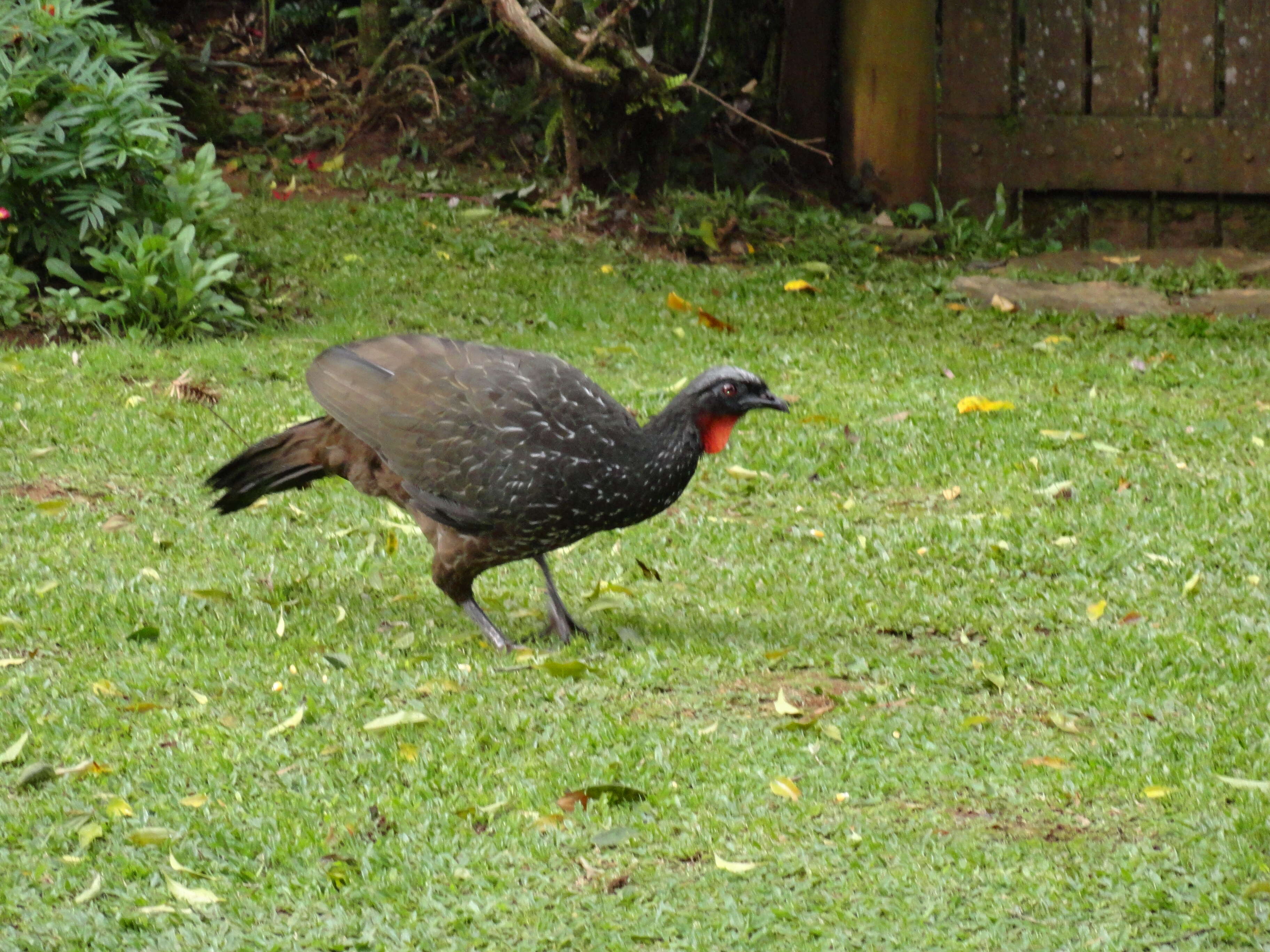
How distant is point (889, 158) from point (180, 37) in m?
6.87

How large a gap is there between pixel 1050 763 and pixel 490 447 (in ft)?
6.35

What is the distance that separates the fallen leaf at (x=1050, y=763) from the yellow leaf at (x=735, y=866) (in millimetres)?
924

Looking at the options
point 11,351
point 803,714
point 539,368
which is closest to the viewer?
point 803,714

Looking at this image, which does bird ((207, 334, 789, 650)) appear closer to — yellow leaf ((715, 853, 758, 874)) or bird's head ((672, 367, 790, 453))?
bird's head ((672, 367, 790, 453))

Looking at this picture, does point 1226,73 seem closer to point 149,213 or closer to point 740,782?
point 149,213

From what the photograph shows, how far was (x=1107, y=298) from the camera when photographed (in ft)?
33.3

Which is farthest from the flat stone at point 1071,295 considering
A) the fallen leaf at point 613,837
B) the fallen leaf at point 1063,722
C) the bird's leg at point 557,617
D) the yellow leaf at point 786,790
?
the fallen leaf at point 613,837

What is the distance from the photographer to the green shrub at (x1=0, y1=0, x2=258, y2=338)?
8.65m

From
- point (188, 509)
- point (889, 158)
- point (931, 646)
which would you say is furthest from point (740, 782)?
point (889, 158)

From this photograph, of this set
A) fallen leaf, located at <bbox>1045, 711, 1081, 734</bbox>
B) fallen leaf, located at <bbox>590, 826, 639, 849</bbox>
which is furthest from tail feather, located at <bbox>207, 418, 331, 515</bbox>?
fallen leaf, located at <bbox>1045, 711, 1081, 734</bbox>

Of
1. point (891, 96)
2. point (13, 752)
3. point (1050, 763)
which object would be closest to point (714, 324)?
point (891, 96)

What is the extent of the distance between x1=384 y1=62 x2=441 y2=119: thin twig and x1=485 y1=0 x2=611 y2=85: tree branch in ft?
6.73

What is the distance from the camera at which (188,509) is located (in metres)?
6.42

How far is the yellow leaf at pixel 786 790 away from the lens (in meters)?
3.89
